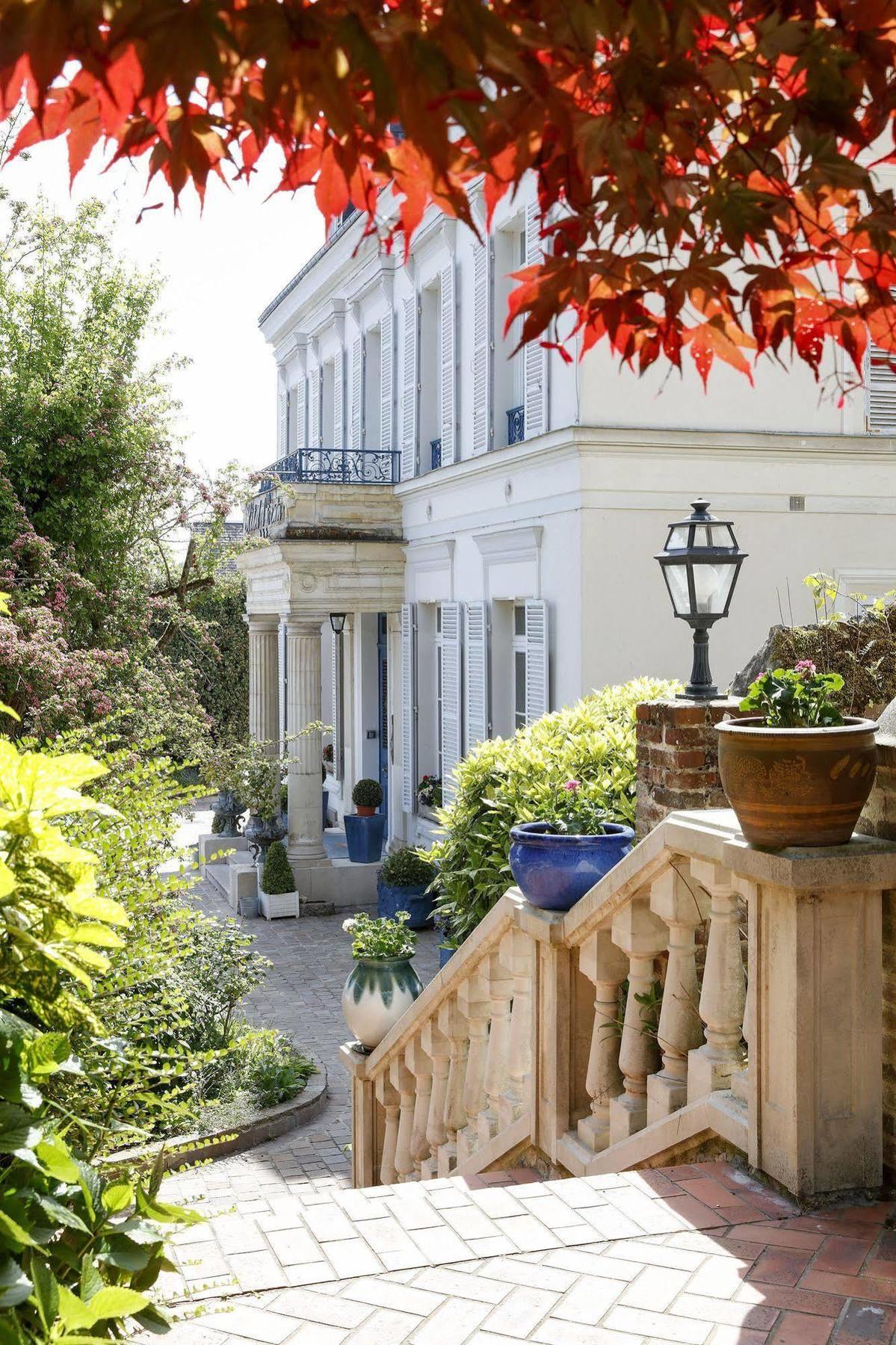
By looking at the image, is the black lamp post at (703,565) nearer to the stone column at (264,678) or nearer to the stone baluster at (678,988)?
the stone baluster at (678,988)

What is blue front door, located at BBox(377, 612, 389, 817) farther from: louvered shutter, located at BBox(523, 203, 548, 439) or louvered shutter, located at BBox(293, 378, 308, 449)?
louvered shutter, located at BBox(523, 203, 548, 439)

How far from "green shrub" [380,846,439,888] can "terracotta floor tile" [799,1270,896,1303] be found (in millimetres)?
11843

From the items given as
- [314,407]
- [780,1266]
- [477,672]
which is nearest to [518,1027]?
[780,1266]

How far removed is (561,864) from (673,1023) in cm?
77

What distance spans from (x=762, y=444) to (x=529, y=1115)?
28.3ft

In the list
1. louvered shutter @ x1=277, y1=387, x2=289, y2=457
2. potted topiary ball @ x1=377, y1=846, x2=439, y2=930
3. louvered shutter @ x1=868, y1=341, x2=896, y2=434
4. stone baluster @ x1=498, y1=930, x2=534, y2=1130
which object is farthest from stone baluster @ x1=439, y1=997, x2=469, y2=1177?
louvered shutter @ x1=277, y1=387, x2=289, y2=457

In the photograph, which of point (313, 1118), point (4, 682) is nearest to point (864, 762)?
point (313, 1118)

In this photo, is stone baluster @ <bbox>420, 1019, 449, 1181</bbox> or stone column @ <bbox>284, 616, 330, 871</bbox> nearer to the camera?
stone baluster @ <bbox>420, 1019, 449, 1181</bbox>

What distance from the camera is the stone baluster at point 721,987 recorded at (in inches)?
144

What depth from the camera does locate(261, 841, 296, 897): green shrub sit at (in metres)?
16.0

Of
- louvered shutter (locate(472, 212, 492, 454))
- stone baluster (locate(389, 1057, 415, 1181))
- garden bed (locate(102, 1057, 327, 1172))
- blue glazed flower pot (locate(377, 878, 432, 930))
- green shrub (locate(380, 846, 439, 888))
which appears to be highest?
louvered shutter (locate(472, 212, 492, 454))

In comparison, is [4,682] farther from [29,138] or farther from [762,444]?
[29,138]

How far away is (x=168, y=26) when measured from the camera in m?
1.41

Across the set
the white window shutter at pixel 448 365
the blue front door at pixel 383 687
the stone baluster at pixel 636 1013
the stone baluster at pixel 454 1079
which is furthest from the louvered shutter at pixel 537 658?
the stone baluster at pixel 636 1013
